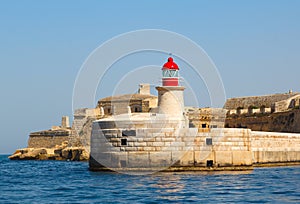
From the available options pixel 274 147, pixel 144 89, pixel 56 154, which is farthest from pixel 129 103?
pixel 274 147

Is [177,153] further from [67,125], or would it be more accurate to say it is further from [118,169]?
[67,125]

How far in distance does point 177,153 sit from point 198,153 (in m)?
0.83

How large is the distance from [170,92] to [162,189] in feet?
27.4

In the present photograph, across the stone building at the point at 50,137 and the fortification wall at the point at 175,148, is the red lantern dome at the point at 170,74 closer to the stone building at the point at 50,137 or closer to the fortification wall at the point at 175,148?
the fortification wall at the point at 175,148

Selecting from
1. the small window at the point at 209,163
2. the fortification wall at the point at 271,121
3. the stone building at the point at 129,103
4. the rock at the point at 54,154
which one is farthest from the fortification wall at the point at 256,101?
the small window at the point at 209,163

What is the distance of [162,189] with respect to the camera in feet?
59.2

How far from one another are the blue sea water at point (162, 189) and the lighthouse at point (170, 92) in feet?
13.4

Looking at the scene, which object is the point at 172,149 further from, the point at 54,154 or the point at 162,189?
the point at 54,154

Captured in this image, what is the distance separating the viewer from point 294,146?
99.7 ft

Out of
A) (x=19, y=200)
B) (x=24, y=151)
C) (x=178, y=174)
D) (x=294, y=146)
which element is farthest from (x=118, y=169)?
(x=24, y=151)

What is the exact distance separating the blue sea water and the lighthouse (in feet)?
13.4

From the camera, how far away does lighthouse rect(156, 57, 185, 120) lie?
2569 cm

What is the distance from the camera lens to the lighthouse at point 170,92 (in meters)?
25.7

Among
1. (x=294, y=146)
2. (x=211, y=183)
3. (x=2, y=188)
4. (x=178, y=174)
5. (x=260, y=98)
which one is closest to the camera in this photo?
(x=211, y=183)
